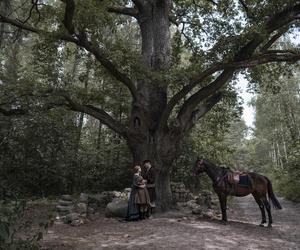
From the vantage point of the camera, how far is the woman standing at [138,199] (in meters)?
10.7

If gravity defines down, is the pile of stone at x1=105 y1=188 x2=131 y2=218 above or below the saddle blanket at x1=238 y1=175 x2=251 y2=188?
below

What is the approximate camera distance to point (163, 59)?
42.4 ft

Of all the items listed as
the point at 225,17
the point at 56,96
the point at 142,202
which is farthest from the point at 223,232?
the point at 225,17

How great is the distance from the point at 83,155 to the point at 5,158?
360cm

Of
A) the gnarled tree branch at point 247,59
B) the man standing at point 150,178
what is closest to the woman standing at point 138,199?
the man standing at point 150,178

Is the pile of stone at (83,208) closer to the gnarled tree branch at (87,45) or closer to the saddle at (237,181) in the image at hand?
the saddle at (237,181)

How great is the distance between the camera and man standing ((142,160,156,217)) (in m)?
11.3

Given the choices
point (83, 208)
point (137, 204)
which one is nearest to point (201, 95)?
point (137, 204)

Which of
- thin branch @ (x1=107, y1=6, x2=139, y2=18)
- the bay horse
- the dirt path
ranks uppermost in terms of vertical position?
thin branch @ (x1=107, y1=6, x2=139, y2=18)

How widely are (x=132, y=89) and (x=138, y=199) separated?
3758mm

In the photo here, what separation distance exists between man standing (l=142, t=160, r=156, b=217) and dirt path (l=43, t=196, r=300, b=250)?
0.70 meters

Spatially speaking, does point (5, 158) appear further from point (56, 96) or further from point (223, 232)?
point (223, 232)

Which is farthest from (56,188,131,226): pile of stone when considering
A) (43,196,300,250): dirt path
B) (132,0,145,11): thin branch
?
(132,0,145,11): thin branch

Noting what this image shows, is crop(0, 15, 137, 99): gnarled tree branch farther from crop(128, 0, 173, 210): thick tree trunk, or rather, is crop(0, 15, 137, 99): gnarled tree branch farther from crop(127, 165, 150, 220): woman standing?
crop(127, 165, 150, 220): woman standing
